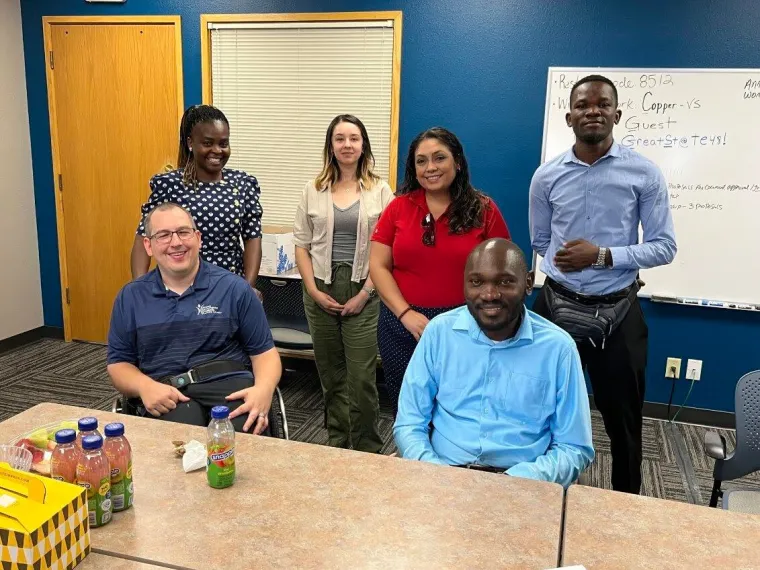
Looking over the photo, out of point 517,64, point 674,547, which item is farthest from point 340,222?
point 674,547

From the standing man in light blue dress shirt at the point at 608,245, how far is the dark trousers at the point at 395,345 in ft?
1.72

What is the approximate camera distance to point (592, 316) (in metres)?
2.30

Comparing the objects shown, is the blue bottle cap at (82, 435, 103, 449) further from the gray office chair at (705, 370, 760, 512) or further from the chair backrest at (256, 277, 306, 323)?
the chair backrest at (256, 277, 306, 323)

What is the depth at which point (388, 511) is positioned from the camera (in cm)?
133

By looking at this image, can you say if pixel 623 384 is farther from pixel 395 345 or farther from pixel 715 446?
pixel 395 345

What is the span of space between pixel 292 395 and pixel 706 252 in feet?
8.50

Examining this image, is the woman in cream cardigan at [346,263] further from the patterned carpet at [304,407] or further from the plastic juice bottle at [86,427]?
the plastic juice bottle at [86,427]

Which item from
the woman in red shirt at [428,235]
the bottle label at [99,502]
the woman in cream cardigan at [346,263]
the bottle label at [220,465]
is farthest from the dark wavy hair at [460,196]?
the bottle label at [99,502]

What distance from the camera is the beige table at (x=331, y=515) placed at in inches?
46.8

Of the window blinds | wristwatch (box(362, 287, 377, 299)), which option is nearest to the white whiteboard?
the window blinds

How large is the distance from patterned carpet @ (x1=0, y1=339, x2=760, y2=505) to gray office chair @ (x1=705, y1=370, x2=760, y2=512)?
2.41ft

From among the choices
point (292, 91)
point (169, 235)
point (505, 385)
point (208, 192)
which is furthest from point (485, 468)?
point (292, 91)

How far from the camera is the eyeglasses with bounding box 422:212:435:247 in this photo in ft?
7.89

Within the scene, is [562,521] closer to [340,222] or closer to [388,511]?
[388,511]
